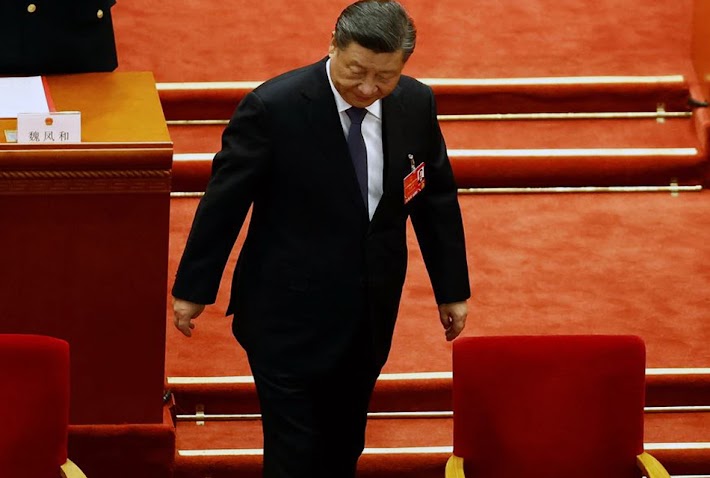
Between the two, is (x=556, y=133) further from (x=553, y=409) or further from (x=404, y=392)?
(x=553, y=409)

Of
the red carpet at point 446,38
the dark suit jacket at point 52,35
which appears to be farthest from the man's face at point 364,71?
the red carpet at point 446,38

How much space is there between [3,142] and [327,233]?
64cm

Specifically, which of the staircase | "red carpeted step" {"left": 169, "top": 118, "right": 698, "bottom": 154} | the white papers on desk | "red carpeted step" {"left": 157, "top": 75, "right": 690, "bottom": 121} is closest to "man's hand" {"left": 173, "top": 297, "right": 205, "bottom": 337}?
the white papers on desk

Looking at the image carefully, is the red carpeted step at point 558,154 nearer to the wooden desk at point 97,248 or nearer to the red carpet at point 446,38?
the red carpet at point 446,38

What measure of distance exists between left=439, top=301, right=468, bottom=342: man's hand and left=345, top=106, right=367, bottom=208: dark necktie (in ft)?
0.91

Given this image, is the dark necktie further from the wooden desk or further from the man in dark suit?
the wooden desk

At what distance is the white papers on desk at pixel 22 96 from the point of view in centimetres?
270

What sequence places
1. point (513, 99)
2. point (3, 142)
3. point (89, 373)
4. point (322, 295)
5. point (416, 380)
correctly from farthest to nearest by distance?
point (513, 99), point (416, 380), point (89, 373), point (3, 142), point (322, 295)

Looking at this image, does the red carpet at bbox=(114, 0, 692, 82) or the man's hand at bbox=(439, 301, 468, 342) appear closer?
the man's hand at bbox=(439, 301, 468, 342)

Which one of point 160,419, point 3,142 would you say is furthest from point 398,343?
point 3,142

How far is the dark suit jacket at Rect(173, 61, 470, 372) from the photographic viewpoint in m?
2.29

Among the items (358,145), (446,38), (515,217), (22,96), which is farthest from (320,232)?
(446,38)

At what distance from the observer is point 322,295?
2.36m

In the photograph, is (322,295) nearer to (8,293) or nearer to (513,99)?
(8,293)
